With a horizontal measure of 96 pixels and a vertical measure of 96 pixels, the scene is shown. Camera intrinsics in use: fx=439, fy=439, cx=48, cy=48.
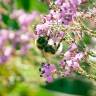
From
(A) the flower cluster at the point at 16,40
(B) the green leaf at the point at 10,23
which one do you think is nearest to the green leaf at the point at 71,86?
(A) the flower cluster at the point at 16,40

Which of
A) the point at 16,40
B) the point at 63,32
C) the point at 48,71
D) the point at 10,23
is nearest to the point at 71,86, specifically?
the point at 16,40

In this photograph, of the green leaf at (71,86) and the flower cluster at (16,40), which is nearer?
the green leaf at (71,86)

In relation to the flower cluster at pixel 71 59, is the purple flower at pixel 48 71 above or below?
below

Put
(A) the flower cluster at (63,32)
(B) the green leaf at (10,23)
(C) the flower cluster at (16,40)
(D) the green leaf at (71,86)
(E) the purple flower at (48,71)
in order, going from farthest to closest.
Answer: (B) the green leaf at (10,23)
(C) the flower cluster at (16,40)
(D) the green leaf at (71,86)
(E) the purple flower at (48,71)
(A) the flower cluster at (63,32)

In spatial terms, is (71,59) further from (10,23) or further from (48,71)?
(10,23)

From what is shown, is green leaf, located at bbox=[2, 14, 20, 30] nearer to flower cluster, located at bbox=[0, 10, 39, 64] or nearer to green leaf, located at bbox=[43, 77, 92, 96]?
flower cluster, located at bbox=[0, 10, 39, 64]

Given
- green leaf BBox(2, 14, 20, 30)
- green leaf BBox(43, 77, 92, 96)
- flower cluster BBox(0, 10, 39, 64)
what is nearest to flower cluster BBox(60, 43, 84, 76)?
green leaf BBox(43, 77, 92, 96)

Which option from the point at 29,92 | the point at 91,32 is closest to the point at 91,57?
the point at 91,32

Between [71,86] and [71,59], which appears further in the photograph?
[71,86]

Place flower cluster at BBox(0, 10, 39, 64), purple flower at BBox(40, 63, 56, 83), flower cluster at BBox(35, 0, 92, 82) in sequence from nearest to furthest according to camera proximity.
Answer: flower cluster at BBox(35, 0, 92, 82)
purple flower at BBox(40, 63, 56, 83)
flower cluster at BBox(0, 10, 39, 64)

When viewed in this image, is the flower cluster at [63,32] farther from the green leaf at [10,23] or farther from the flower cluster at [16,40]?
the green leaf at [10,23]

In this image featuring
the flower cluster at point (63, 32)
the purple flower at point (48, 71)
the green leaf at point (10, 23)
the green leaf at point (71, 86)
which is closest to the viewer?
the flower cluster at point (63, 32)
